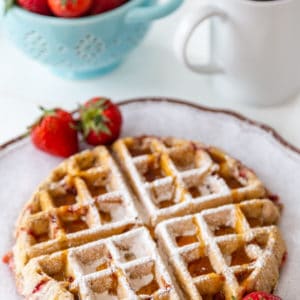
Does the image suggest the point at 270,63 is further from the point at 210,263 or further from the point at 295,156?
the point at 210,263

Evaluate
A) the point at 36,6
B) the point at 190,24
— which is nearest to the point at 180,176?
the point at 190,24

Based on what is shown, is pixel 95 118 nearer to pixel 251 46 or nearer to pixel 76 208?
pixel 76 208

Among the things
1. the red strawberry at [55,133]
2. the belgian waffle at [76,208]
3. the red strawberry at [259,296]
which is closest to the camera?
the red strawberry at [259,296]

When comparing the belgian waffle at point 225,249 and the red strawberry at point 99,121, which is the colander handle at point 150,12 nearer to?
the red strawberry at point 99,121

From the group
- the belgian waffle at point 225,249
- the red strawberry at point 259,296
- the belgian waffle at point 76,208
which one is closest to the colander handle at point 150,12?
the belgian waffle at point 76,208

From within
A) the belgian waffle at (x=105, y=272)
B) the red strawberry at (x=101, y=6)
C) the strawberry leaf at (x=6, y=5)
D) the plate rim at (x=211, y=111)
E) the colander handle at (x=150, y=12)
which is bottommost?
the belgian waffle at (x=105, y=272)

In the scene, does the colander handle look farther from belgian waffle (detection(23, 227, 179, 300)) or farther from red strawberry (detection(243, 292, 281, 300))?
red strawberry (detection(243, 292, 281, 300))

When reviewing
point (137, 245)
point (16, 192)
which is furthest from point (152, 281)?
point (16, 192)
